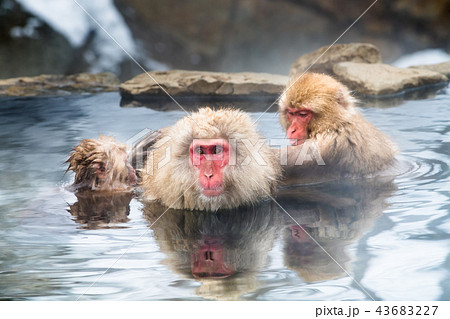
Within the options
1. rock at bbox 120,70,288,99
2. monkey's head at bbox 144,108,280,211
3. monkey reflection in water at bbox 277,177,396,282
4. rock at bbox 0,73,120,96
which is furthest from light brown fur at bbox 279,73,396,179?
rock at bbox 0,73,120,96

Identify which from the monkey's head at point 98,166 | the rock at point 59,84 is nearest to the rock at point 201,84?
the rock at point 59,84

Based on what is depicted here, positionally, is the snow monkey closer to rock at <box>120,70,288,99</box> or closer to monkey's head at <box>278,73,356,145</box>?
monkey's head at <box>278,73,356,145</box>

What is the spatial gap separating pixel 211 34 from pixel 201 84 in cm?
226

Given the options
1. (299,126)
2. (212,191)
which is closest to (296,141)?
(299,126)

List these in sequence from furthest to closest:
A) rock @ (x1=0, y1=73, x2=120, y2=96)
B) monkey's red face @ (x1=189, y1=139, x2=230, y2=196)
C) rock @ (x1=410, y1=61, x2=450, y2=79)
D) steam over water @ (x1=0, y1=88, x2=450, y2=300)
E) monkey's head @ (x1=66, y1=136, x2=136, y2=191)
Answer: rock @ (x1=0, y1=73, x2=120, y2=96)
rock @ (x1=410, y1=61, x2=450, y2=79)
monkey's head @ (x1=66, y1=136, x2=136, y2=191)
monkey's red face @ (x1=189, y1=139, x2=230, y2=196)
steam over water @ (x1=0, y1=88, x2=450, y2=300)

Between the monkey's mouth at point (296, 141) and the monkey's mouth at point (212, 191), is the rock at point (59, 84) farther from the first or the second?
the monkey's mouth at point (212, 191)

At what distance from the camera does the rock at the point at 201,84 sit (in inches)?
190

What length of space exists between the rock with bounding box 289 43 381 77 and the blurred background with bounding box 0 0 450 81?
0.60ft

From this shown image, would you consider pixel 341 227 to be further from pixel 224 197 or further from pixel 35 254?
pixel 35 254

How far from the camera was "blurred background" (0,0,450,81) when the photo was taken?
6.16 meters

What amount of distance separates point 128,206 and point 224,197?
0.49 m

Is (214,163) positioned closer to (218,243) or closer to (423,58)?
(218,243)

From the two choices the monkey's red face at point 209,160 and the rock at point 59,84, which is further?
the rock at point 59,84

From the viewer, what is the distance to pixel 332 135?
11.1ft
